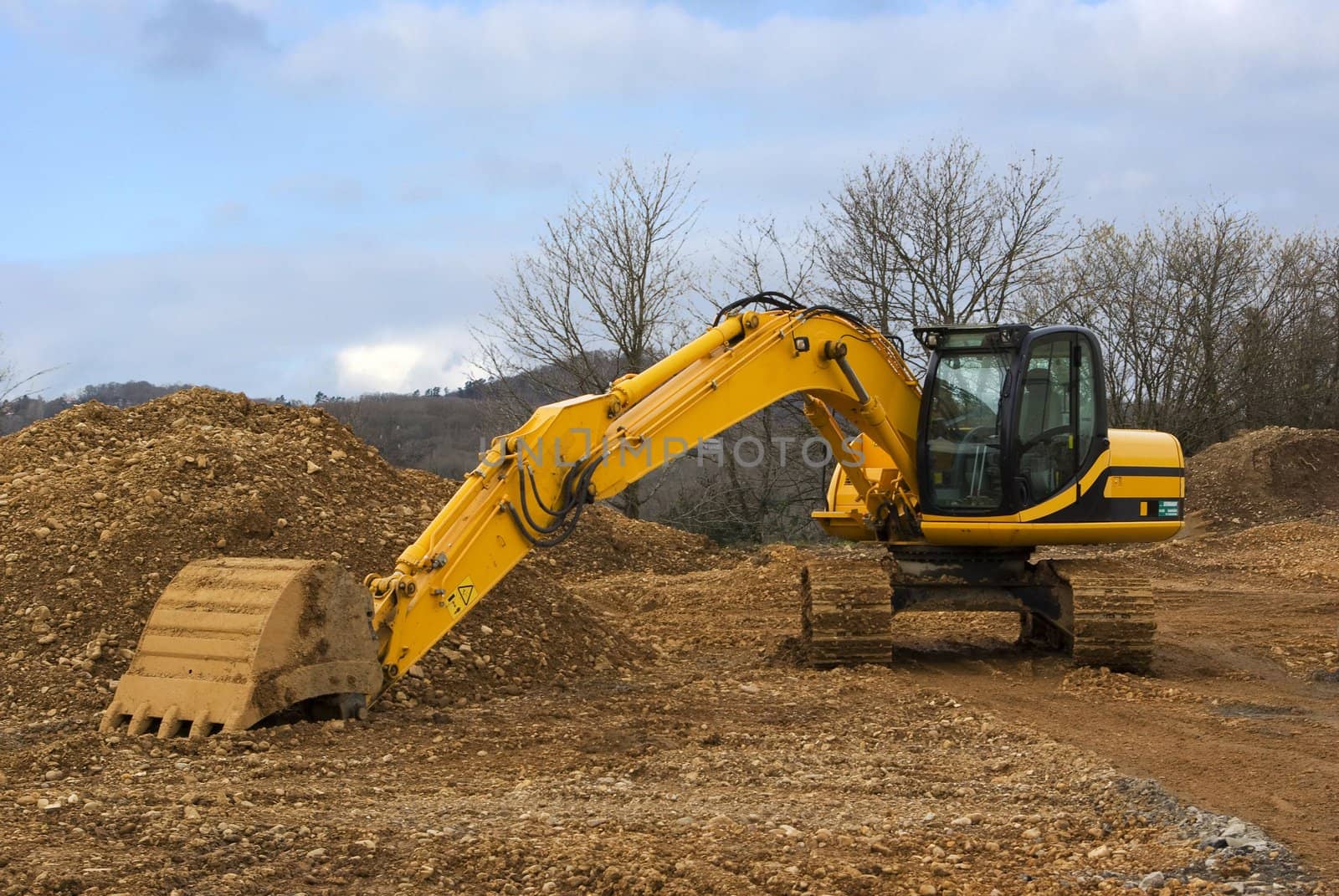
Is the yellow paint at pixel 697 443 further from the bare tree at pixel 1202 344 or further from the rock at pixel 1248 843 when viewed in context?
the bare tree at pixel 1202 344

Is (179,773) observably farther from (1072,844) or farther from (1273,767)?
(1273,767)

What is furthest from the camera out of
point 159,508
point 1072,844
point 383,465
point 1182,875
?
point 383,465

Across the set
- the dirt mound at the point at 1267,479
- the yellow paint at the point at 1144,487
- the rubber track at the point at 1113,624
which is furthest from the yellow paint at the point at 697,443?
the dirt mound at the point at 1267,479

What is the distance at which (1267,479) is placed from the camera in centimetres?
2258

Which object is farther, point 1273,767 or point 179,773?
point 1273,767

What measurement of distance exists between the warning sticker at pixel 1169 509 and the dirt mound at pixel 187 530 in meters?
3.89

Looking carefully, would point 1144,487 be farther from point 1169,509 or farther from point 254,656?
point 254,656

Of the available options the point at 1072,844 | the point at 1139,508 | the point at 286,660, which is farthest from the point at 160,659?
the point at 1139,508

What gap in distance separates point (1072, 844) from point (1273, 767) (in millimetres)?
1803

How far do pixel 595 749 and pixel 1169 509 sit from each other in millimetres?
4934

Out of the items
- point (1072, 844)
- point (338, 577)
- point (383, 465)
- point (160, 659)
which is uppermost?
point (383, 465)

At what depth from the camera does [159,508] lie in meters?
8.75

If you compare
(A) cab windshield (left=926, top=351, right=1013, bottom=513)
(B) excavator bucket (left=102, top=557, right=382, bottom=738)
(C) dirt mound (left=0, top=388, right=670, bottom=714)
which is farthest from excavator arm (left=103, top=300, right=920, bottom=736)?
(A) cab windshield (left=926, top=351, right=1013, bottom=513)

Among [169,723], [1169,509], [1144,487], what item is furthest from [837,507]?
[169,723]
